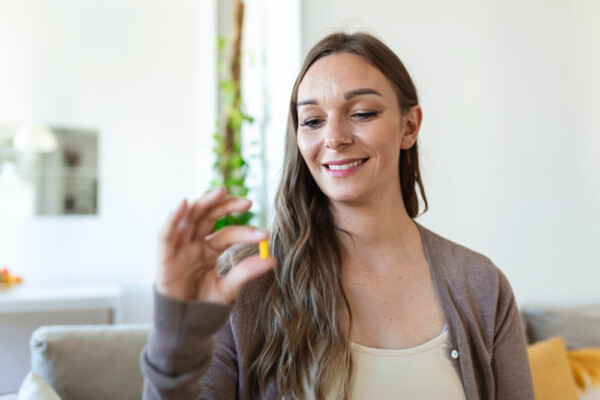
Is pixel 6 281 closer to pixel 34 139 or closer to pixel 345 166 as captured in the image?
pixel 34 139

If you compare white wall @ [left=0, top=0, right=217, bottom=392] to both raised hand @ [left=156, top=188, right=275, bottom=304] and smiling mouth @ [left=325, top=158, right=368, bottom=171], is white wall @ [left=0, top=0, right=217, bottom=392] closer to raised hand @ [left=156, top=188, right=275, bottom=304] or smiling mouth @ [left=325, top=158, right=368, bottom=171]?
smiling mouth @ [left=325, top=158, right=368, bottom=171]

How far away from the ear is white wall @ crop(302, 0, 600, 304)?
835 mm

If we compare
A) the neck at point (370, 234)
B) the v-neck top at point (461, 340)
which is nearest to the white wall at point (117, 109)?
the neck at point (370, 234)

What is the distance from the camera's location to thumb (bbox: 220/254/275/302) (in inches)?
27.6

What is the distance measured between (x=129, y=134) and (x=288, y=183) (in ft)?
11.8

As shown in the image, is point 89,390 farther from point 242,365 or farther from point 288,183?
point 288,183

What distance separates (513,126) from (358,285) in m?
1.43

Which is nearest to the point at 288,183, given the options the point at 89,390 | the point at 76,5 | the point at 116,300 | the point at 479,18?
the point at 89,390

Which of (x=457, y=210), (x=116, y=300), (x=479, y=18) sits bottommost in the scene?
(x=116, y=300)

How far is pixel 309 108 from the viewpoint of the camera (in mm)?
1106

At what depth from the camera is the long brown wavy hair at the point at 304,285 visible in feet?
3.30

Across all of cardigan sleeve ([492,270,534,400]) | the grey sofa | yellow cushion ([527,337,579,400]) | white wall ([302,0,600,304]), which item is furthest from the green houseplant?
cardigan sleeve ([492,270,534,400])

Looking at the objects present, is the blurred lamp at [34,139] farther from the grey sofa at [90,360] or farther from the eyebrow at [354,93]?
the eyebrow at [354,93]

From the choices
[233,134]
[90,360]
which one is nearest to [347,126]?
[90,360]
